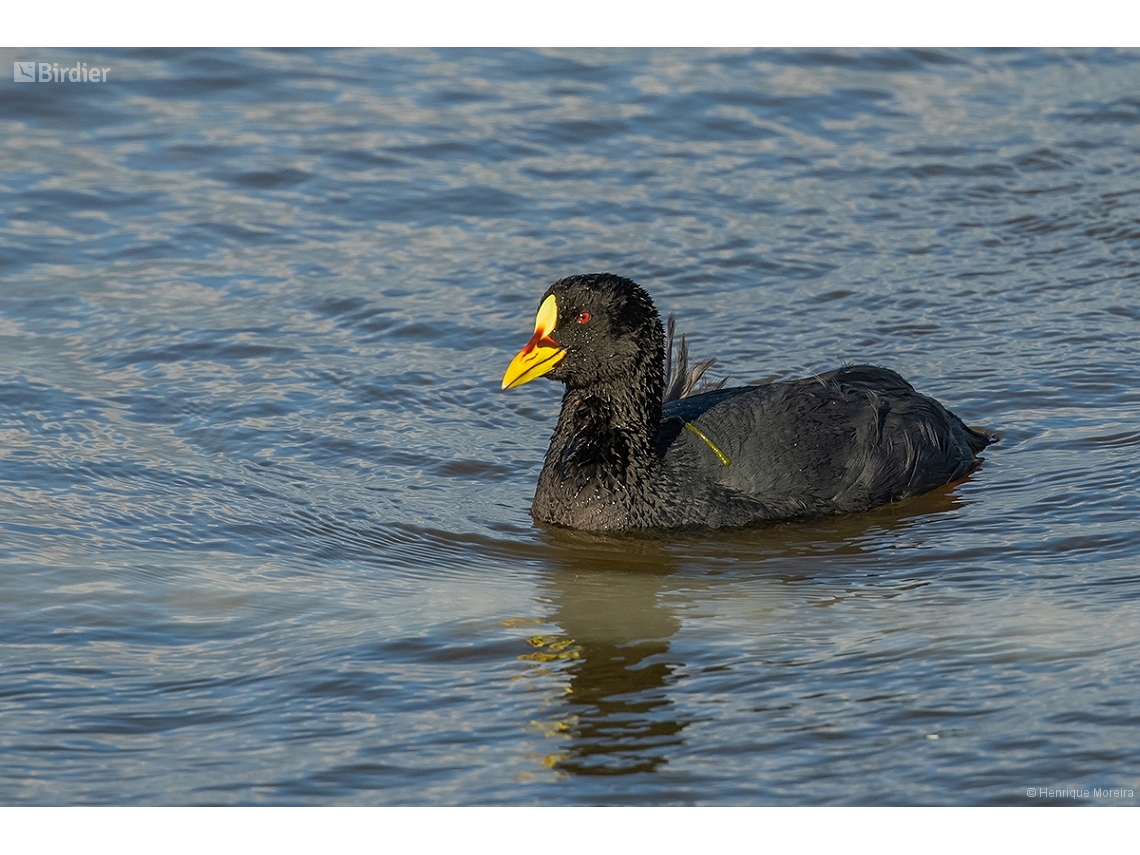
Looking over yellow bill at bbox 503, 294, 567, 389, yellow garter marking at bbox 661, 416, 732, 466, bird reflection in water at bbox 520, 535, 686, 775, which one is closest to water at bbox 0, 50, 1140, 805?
bird reflection in water at bbox 520, 535, 686, 775

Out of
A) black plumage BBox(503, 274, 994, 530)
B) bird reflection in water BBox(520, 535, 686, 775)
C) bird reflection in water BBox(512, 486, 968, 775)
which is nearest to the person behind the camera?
bird reflection in water BBox(520, 535, 686, 775)

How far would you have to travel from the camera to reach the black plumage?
7863 millimetres

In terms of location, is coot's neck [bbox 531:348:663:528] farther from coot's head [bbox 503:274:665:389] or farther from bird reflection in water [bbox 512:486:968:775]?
bird reflection in water [bbox 512:486:968:775]

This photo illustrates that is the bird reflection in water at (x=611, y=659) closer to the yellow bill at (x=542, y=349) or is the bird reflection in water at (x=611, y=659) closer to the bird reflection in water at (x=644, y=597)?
the bird reflection in water at (x=644, y=597)

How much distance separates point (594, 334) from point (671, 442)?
0.70 metres

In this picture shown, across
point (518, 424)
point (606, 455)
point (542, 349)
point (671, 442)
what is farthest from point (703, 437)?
point (518, 424)

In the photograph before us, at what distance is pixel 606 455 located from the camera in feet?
26.2

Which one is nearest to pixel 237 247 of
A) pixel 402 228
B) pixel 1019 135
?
pixel 402 228

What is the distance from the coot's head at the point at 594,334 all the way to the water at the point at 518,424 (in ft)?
2.62

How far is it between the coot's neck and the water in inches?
8.8

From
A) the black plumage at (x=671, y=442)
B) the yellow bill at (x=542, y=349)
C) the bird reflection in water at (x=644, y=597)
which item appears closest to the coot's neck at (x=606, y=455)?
the black plumage at (x=671, y=442)

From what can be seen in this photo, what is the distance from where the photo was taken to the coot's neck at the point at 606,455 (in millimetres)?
7883

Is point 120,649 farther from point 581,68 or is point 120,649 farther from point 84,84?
point 581,68

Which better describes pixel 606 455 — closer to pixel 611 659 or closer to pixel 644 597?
pixel 644 597
